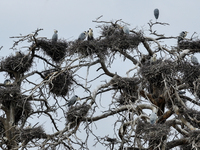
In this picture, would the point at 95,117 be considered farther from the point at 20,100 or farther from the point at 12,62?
the point at 12,62

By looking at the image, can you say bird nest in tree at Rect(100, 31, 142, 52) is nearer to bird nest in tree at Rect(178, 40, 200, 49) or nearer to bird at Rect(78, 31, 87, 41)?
bird at Rect(78, 31, 87, 41)

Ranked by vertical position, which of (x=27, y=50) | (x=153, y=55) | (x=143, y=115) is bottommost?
(x=143, y=115)

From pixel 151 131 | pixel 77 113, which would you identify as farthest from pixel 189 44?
pixel 77 113

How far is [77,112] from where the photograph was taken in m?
10.8

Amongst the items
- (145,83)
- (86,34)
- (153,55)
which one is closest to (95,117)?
(145,83)

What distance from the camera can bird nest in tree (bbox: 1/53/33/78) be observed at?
13718mm

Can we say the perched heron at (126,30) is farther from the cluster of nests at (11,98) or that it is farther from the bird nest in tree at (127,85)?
the cluster of nests at (11,98)

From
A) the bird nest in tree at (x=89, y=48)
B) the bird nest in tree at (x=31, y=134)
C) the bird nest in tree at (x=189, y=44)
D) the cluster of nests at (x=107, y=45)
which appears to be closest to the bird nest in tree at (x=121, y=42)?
the cluster of nests at (x=107, y=45)

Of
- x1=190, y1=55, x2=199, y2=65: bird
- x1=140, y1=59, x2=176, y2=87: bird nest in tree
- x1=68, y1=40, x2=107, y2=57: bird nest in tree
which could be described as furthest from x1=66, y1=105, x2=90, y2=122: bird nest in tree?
x1=190, y1=55, x2=199, y2=65: bird

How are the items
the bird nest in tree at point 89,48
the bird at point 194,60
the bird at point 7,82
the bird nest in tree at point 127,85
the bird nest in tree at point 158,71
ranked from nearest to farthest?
1. the bird nest in tree at point 158,71
2. the bird nest in tree at point 127,85
3. the bird at point 194,60
4. the bird nest in tree at point 89,48
5. the bird at point 7,82

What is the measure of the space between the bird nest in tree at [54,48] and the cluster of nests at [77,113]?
132 inches

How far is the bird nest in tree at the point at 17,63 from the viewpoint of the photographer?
13.7 m

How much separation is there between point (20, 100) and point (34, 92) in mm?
883

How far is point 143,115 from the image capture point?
11039mm
